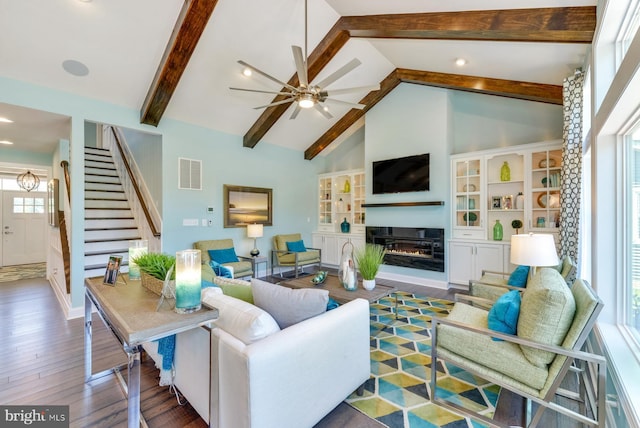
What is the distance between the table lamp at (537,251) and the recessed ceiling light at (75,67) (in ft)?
17.1

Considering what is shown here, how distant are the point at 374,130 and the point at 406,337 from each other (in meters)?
4.18

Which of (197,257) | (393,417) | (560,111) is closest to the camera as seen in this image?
(197,257)

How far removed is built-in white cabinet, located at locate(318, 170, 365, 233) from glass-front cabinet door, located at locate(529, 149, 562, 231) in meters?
3.20

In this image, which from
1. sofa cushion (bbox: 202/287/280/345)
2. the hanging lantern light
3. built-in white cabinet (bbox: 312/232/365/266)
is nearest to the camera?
sofa cushion (bbox: 202/287/280/345)

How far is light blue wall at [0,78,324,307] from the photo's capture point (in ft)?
12.3

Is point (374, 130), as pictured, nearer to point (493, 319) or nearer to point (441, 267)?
point (441, 267)

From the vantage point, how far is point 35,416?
193 cm

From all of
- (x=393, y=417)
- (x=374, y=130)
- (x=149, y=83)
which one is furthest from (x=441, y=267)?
(x=149, y=83)

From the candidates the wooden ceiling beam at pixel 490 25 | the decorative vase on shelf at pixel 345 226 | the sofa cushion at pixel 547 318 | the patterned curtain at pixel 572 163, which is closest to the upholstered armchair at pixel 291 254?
the decorative vase on shelf at pixel 345 226

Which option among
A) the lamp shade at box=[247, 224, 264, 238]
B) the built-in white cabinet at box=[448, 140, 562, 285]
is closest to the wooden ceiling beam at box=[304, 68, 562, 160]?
the built-in white cabinet at box=[448, 140, 562, 285]

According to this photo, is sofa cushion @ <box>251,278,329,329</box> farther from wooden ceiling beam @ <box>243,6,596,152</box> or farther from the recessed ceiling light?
the recessed ceiling light

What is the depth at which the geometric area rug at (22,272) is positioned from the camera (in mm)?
5810

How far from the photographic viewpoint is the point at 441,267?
498 cm

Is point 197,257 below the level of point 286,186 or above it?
below
